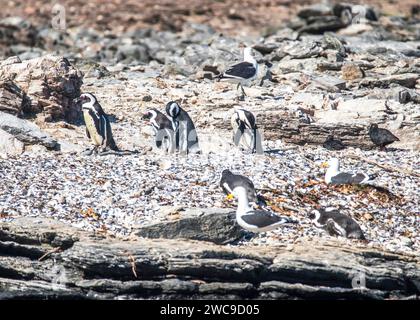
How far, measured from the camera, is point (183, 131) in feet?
46.4

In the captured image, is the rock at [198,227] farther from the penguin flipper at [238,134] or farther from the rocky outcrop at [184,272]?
the penguin flipper at [238,134]

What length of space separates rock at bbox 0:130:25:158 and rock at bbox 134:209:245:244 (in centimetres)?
336

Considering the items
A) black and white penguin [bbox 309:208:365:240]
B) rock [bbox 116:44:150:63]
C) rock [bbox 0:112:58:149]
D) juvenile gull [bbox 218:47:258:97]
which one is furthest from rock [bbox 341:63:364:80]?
black and white penguin [bbox 309:208:365:240]

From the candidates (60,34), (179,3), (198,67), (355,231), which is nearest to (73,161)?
(355,231)

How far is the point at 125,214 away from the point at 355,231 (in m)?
2.64

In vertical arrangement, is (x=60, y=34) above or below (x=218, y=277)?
above

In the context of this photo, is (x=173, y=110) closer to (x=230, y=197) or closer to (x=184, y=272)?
(x=230, y=197)

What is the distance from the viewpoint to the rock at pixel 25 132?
14250 millimetres

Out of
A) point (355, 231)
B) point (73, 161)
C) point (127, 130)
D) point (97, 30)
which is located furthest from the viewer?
point (97, 30)

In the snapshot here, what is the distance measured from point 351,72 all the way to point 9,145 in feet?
24.9

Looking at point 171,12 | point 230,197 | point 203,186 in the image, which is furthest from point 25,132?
point 171,12

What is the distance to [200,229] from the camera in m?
11.1

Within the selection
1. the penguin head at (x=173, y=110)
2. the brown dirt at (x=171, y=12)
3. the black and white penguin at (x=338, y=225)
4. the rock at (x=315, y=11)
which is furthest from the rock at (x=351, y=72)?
the brown dirt at (x=171, y=12)

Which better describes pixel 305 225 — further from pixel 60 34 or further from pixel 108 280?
pixel 60 34
